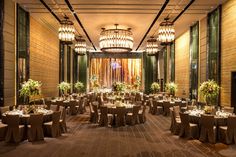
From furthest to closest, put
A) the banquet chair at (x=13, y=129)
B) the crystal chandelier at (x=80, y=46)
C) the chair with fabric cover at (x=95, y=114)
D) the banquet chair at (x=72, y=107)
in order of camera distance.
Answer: the crystal chandelier at (x=80, y=46), the banquet chair at (x=72, y=107), the chair with fabric cover at (x=95, y=114), the banquet chair at (x=13, y=129)

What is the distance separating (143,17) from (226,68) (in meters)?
3.57

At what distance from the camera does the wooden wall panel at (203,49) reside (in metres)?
10.2

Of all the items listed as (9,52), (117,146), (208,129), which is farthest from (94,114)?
(208,129)

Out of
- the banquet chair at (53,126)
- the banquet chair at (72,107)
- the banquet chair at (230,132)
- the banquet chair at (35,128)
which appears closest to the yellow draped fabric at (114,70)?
the banquet chair at (72,107)

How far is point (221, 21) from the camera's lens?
8.73 m

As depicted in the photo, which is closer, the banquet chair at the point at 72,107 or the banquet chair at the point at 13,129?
the banquet chair at the point at 13,129

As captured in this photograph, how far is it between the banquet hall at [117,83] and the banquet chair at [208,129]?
0.02 meters

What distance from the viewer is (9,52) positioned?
8.18 metres

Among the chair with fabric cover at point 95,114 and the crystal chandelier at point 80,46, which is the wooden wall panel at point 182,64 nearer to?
the crystal chandelier at point 80,46

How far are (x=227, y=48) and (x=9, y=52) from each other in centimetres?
659

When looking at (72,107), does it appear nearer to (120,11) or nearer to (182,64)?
(120,11)

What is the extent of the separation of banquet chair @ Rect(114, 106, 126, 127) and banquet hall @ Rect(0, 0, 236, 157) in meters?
0.03

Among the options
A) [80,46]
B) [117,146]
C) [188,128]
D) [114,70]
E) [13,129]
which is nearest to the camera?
[117,146]

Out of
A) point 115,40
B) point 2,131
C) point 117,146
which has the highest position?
point 115,40
